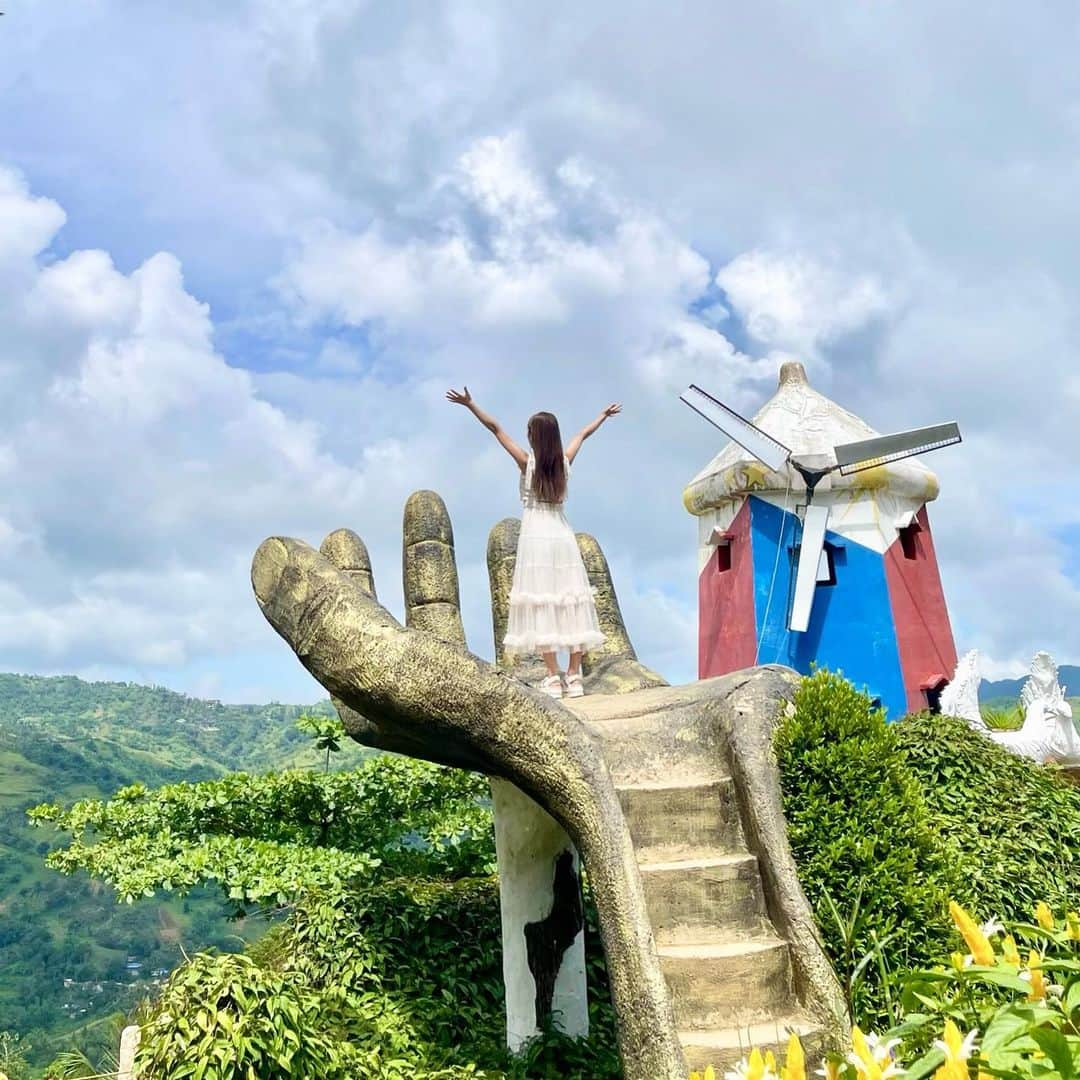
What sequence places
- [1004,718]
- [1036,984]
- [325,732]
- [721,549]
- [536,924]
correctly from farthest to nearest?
1. [1004,718]
2. [721,549]
3. [325,732]
4. [536,924]
5. [1036,984]

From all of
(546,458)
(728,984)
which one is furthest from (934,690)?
(728,984)

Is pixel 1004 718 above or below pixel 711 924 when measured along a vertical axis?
above

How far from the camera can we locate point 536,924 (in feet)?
17.6

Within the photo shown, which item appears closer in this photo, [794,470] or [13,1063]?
[13,1063]

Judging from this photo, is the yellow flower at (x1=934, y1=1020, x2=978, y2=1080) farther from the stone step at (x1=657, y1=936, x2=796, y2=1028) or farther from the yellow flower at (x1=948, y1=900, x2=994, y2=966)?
the stone step at (x1=657, y1=936, x2=796, y2=1028)

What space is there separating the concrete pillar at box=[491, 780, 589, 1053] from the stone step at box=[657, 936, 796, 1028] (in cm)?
132

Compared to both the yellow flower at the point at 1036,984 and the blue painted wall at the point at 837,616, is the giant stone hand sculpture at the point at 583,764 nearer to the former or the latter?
the yellow flower at the point at 1036,984

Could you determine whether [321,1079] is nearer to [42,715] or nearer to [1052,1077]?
[1052,1077]

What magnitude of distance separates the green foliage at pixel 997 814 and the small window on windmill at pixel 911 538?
509cm

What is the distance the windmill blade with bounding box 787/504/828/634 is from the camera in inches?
415

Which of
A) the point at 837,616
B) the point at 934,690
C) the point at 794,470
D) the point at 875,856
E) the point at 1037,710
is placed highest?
the point at 794,470

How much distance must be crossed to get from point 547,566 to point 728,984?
9.46 ft

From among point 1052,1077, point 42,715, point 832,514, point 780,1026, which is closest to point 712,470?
point 832,514

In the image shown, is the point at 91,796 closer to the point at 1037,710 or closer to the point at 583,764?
the point at 583,764
